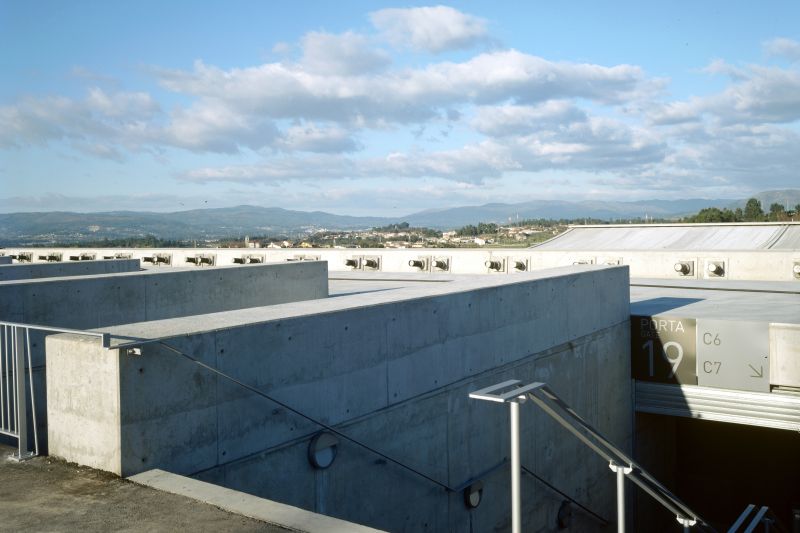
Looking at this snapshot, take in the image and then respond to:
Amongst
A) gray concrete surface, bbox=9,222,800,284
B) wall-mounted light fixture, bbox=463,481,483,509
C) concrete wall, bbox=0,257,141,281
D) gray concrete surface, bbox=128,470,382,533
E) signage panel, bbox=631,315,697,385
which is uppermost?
concrete wall, bbox=0,257,141,281

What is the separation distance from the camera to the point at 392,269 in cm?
2620

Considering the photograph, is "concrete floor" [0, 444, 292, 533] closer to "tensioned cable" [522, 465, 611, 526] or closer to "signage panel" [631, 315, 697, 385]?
"tensioned cable" [522, 465, 611, 526]

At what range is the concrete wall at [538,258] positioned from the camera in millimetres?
21281

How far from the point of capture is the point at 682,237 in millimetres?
41094

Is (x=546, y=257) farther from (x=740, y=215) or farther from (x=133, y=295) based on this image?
(x=740, y=215)

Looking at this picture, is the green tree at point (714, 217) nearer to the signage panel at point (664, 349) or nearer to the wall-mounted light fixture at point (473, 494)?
the signage panel at point (664, 349)

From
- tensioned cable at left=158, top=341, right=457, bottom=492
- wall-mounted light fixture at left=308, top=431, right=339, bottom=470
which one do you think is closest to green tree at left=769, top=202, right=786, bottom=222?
tensioned cable at left=158, top=341, right=457, bottom=492

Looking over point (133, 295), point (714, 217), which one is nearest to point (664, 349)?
point (133, 295)

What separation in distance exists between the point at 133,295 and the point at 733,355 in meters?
10.2

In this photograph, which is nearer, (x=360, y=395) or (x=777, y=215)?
(x=360, y=395)

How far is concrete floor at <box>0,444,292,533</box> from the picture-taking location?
4258 mm

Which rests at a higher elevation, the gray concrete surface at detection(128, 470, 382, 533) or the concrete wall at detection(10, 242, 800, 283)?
the concrete wall at detection(10, 242, 800, 283)

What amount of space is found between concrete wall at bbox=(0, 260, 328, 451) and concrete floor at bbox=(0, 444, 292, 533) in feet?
6.14

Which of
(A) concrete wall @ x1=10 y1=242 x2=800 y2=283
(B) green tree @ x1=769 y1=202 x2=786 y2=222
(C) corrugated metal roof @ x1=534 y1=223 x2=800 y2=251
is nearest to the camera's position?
(A) concrete wall @ x1=10 y1=242 x2=800 y2=283
